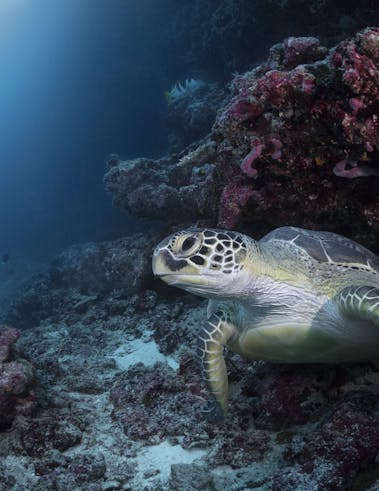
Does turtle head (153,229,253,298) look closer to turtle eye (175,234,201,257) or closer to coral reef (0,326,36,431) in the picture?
turtle eye (175,234,201,257)

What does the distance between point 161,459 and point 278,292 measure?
1.44 metres

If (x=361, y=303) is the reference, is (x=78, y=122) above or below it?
below

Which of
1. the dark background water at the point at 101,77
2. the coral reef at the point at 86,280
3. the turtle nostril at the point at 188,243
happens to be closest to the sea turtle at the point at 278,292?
the turtle nostril at the point at 188,243

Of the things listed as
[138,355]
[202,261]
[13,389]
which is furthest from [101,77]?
[202,261]

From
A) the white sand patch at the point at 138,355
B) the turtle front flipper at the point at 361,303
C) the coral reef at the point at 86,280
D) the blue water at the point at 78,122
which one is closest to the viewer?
the turtle front flipper at the point at 361,303

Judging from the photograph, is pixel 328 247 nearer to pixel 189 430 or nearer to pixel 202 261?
pixel 202 261

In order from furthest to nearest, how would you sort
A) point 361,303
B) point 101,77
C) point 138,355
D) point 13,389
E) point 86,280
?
1. point 101,77
2. point 86,280
3. point 138,355
4. point 13,389
5. point 361,303

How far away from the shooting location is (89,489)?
90.4 inches

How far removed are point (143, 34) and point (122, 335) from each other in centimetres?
1964

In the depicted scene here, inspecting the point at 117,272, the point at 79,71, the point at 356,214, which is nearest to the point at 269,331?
the point at 356,214

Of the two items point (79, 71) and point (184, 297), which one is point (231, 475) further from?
point (79, 71)

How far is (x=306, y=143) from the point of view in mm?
3018

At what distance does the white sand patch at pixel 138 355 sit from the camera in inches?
175

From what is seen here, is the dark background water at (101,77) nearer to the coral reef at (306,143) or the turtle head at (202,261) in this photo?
the coral reef at (306,143)
